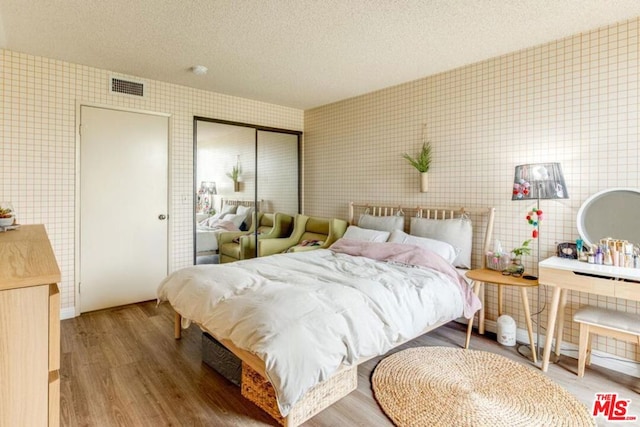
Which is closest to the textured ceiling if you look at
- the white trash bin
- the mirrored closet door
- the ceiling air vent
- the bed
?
the ceiling air vent

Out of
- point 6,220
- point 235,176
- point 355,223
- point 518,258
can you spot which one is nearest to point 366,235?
point 355,223

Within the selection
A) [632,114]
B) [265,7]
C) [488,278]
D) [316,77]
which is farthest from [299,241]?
[632,114]

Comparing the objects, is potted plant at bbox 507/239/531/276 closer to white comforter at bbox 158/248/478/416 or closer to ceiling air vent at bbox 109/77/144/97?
white comforter at bbox 158/248/478/416

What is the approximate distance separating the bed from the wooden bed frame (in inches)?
54.8

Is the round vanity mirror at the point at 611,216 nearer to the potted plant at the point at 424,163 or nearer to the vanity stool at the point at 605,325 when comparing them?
the vanity stool at the point at 605,325

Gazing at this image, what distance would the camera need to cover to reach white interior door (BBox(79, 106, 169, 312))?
358 cm

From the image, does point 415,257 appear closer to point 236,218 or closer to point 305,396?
point 305,396

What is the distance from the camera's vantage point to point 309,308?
194 centimetres

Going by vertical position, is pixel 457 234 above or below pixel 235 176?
below

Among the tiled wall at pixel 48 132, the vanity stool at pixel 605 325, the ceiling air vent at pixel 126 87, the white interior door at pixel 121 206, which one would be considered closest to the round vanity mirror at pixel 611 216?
the vanity stool at pixel 605 325

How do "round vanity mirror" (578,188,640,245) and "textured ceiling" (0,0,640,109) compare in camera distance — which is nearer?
"textured ceiling" (0,0,640,109)

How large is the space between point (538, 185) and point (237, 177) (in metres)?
3.41

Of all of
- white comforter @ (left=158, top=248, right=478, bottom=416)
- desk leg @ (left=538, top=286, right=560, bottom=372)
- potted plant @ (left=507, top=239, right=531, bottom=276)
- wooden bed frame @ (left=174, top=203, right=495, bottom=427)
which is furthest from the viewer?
potted plant @ (left=507, top=239, right=531, bottom=276)

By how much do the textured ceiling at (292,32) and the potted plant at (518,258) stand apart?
169 cm
